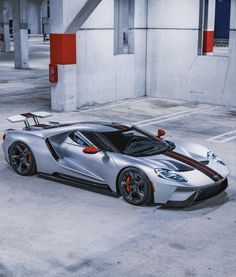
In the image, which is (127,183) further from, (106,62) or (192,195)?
(106,62)

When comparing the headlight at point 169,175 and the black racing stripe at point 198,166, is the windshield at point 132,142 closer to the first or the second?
the black racing stripe at point 198,166

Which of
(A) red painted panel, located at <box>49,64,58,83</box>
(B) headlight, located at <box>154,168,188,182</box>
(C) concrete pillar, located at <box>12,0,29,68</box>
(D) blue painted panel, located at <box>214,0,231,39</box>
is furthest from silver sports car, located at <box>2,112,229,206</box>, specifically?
(D) blue painted panel, located at <box>214,0,231,39</box>

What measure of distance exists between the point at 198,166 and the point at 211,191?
438 mm

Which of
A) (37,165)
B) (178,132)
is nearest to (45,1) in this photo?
(178,132)

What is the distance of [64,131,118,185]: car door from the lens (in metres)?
8.09

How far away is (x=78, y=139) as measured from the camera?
862 cm

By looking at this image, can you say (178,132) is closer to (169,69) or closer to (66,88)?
(66,88)

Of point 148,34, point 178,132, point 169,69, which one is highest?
point 148,34

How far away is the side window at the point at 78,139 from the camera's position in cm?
853

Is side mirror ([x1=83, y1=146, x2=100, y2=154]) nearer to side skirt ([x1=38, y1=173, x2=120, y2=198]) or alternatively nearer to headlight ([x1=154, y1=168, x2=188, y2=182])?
side skirt ([x1=38, y1=173, x2=120, y2=198])

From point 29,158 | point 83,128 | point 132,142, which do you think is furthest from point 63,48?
point 132,142

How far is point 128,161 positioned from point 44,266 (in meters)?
2.46

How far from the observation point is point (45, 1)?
66.3 meters

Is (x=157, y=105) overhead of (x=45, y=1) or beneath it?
beneath
